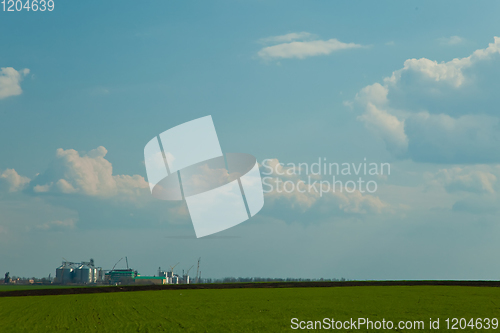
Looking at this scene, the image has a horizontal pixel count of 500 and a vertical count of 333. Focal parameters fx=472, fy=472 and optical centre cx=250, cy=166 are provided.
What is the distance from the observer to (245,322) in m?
38.7

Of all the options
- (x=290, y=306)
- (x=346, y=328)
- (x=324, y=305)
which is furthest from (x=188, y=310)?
(x=346, y=328)

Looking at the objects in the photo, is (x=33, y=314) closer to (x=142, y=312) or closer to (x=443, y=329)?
(x=142, y=312)

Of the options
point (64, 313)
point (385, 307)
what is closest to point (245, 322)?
point (385, 307)

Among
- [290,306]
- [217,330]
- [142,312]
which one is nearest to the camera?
[217,330]

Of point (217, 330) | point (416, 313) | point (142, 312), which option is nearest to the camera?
point (217, 330)

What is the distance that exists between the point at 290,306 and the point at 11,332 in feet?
92.7

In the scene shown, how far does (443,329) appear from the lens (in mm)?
34375

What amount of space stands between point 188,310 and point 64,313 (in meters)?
12.8

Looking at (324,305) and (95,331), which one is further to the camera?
(324,305)

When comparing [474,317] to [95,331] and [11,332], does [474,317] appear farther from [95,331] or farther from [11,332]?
[11,332]

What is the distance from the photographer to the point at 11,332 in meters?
35.7

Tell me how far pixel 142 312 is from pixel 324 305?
20014mm

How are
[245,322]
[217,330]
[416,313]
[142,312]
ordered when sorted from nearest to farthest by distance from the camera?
1. [217,330]
2. [245,322]
3. [416,313]
4. [142,312]

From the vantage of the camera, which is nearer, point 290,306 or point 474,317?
point 474,317
